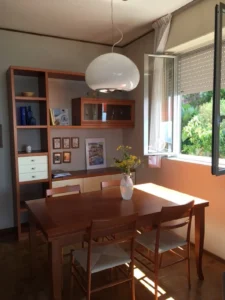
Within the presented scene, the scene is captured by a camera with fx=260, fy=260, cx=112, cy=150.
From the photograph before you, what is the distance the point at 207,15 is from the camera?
2.68 m

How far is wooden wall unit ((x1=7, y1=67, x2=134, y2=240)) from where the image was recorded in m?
3.21

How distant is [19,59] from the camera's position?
345cm

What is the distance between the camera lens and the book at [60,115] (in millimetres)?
3678

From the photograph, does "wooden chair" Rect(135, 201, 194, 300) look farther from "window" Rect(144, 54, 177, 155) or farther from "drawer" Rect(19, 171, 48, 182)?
"drawer" Rect(19, 171, 48, 182)

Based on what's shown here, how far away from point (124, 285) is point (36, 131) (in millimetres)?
2271

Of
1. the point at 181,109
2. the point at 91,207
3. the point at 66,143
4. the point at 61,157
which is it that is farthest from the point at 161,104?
the point at 91,207

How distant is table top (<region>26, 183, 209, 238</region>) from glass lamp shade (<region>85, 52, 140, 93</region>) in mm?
1022

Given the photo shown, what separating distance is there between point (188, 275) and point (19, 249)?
1931 millimetres

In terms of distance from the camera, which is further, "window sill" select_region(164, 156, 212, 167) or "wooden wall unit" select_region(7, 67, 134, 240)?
"wooden wall unit" select_region(7, 67, 134, 240)

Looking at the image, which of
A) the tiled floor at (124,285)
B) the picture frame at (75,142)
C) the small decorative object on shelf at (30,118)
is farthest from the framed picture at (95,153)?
the tiled floor at (124,285)

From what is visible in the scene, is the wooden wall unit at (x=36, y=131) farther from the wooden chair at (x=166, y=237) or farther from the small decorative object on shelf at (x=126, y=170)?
the wooden chair at (x=166, y=237)

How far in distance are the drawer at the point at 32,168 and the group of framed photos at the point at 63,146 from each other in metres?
0.41

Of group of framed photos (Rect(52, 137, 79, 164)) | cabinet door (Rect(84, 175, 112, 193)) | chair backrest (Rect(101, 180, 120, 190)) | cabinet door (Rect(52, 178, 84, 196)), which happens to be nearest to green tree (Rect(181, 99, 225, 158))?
chair backrest (Rect(101, 180, 120, 190))

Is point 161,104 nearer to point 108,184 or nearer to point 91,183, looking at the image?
point 108,184
